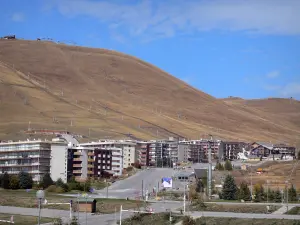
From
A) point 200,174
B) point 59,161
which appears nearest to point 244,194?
point 200,174

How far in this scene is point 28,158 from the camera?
240ft

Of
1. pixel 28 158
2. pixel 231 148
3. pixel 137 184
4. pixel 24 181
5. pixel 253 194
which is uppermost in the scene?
pixel 231 148

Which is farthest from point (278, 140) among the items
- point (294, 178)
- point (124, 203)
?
point (124, 203)

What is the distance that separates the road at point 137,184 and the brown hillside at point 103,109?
107 feet

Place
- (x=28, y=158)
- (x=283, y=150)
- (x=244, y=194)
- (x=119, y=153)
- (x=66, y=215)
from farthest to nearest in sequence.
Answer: (x=283, y=150) → (x=119, y=153) → (x=28, y=158) → (x=244, y=194) → (x=66, y=215)

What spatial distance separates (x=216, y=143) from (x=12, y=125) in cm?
3661

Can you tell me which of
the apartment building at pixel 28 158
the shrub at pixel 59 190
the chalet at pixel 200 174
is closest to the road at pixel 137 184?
the shrub at pixel 59 190

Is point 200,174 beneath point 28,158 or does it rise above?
beneath

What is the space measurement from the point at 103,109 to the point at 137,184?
286ft

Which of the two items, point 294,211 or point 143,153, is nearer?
point 294,211

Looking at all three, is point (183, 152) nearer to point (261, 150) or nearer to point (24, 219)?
point (261, 150)

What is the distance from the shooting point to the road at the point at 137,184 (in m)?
60.5

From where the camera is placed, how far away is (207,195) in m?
54.9

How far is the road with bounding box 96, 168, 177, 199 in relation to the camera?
60.5 m
